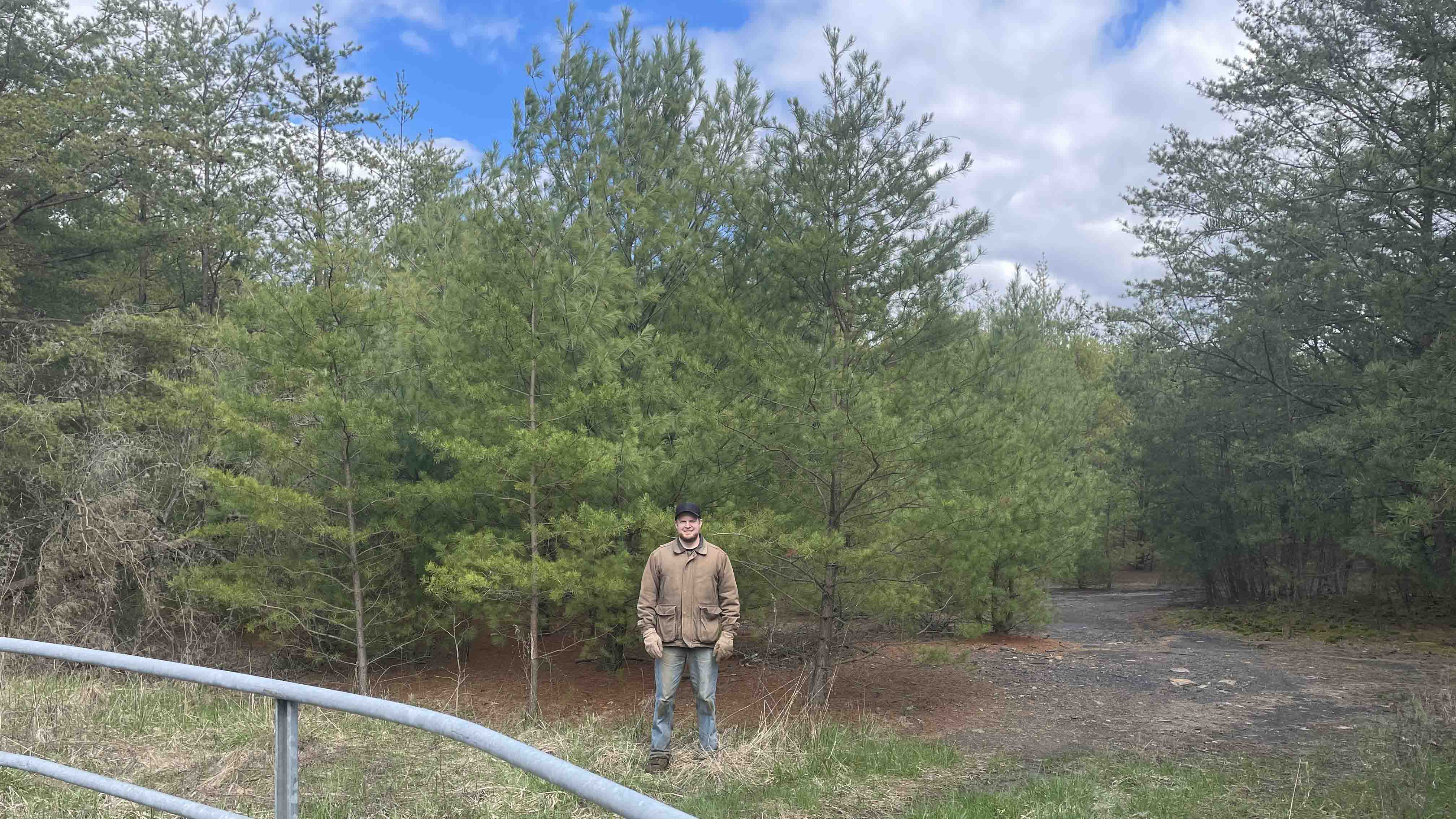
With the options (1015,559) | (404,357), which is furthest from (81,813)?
(1015,559)

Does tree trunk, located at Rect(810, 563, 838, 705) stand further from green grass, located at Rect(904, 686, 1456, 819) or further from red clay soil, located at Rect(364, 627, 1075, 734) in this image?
green grass, located at Rect(904, 686, 1456, 819)

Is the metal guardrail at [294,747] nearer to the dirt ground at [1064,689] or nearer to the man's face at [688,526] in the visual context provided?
the man's face at [688,526]

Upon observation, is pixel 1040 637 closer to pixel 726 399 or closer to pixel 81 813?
pixel 726 399

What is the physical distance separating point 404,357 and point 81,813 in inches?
314

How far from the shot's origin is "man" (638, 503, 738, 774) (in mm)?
6738

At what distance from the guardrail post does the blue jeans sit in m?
4.12

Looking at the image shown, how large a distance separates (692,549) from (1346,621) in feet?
55.7

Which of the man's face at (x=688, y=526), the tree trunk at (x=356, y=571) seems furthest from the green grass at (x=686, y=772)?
the tree trunk at (x=356, y=571)

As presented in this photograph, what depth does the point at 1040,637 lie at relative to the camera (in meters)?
17.3

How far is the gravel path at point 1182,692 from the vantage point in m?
8.91

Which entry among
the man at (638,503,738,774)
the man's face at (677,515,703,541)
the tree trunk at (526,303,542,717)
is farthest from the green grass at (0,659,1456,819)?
the tree trunk at (526,303,542,717)

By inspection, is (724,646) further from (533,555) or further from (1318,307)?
(1318,307)

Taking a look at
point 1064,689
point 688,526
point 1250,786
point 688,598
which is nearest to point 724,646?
point 688,598

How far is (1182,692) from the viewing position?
11.6m
